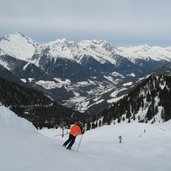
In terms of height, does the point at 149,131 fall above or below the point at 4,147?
above

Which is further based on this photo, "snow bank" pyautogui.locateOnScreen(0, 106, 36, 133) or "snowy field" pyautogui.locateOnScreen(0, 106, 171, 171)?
"snow bank" pyautogui.locateOnScreen(0, 106, 36, 133)

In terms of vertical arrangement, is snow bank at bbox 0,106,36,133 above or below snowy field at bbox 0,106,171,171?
above

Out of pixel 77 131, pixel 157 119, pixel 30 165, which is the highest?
pixel 157 119

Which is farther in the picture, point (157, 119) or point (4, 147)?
→ point (157, 119)

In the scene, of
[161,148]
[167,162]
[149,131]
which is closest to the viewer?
[167,162]

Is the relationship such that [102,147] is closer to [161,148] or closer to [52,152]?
[161,148]

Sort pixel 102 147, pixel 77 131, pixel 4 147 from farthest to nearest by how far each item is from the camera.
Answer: pixel 102 147 < pixel 77 131 < pixel 4 147

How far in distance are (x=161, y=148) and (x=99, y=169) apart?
22442 mm

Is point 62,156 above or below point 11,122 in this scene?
below

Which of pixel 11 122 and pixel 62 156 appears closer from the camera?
pixel 62 156

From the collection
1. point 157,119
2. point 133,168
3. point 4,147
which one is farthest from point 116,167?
point 157,119

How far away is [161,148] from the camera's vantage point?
47.2 meters

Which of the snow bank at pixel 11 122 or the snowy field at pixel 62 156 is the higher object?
the snow bank at pixel 11 122

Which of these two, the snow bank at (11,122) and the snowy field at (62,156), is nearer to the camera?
the snowy field at (62,156)
